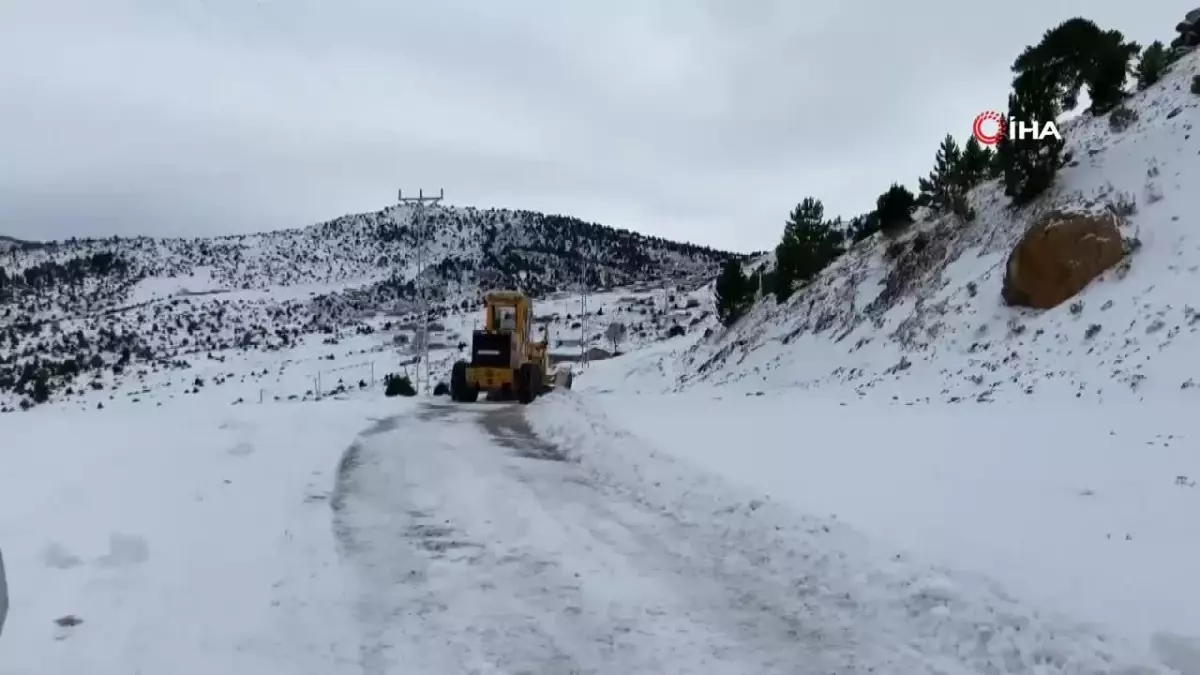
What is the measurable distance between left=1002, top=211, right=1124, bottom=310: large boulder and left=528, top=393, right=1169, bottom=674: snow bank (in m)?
14.0

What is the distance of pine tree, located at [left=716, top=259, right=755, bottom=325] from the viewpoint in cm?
5109

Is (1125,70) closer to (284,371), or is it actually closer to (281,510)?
(281,510)

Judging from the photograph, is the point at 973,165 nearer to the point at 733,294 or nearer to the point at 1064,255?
the point at 1064,255

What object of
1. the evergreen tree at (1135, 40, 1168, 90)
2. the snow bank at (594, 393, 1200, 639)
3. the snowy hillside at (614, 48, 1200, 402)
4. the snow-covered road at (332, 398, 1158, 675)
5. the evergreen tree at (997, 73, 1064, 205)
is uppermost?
the evergreen tree at (1135, 40, 1168, 90)

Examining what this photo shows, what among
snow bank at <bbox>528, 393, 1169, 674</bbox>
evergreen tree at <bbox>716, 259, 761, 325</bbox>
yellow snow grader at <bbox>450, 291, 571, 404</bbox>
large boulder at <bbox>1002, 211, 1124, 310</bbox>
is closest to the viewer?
snow bank at <bbox>528, 393, 1169, 674</bbox>

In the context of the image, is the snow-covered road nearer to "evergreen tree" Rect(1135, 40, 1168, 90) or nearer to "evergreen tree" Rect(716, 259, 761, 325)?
"evergreen tree" Rect(1135, 40, 1168, 90)

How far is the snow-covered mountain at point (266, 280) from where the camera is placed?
100000mm

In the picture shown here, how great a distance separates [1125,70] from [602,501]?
32119mm

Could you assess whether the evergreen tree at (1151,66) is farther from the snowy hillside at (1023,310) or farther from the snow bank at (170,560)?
the snow bank at (170,560)

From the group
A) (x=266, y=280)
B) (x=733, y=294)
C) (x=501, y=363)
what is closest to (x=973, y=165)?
(x=501, y=363)

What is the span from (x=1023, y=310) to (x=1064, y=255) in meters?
1.54

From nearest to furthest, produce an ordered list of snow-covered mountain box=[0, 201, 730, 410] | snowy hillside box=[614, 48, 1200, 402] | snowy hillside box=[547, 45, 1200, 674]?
1. snowy hillside box=[547, 45, 1200, 674]
2. snowy hillside box=[614, 48, 1200, 402]
3. snow-covered mountain box=[0, 201, 730, 410]

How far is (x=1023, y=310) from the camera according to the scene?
2194 centimetres

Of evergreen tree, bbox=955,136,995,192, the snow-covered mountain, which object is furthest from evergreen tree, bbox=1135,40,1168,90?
the snow-covered mountain
